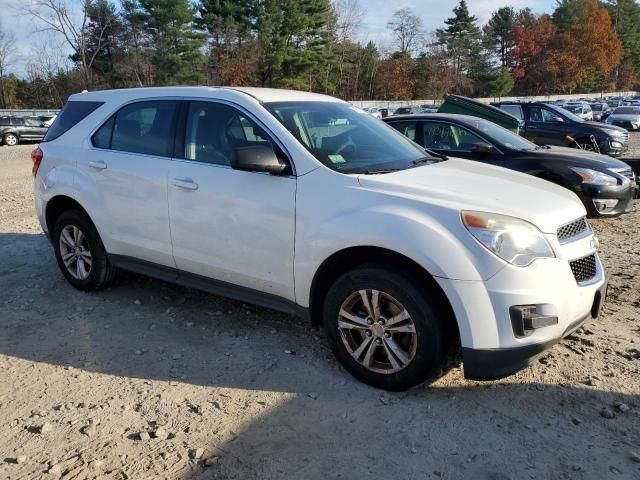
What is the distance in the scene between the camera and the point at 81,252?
5094mm

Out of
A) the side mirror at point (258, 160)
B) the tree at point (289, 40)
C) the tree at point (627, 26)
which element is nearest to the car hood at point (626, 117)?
the side mirror at point (258, 160)

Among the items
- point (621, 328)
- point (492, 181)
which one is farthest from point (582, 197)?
point (492, 181)

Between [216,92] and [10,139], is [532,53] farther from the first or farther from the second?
[216,92]

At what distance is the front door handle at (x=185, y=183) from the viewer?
157 inches

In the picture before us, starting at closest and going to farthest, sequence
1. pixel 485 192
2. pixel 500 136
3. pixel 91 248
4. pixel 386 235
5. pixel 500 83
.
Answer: pixel 386 235, pixel 485 192, pixel 91 248, pixel 500 136, pixel 500 83

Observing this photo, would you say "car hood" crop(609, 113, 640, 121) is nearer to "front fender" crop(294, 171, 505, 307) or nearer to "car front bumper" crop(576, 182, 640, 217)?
"car front bumper" crop(576, 182, 640, 217)

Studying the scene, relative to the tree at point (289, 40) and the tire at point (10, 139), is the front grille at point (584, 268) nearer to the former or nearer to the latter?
the tire at point (10, 139)

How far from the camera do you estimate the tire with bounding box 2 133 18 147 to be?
85.5ft

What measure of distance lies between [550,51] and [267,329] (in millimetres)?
87658

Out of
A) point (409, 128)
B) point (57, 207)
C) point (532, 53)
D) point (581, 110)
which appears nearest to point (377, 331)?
point (57, 207)

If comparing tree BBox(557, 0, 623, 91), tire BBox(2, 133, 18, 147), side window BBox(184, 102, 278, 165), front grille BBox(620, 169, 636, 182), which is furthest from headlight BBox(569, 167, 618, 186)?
tree BBox(557, 0, 623, 91)

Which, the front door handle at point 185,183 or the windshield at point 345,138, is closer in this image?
the windshield at point 345,138

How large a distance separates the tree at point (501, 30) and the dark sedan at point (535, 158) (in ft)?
264

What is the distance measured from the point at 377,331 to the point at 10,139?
2765 centimetres
